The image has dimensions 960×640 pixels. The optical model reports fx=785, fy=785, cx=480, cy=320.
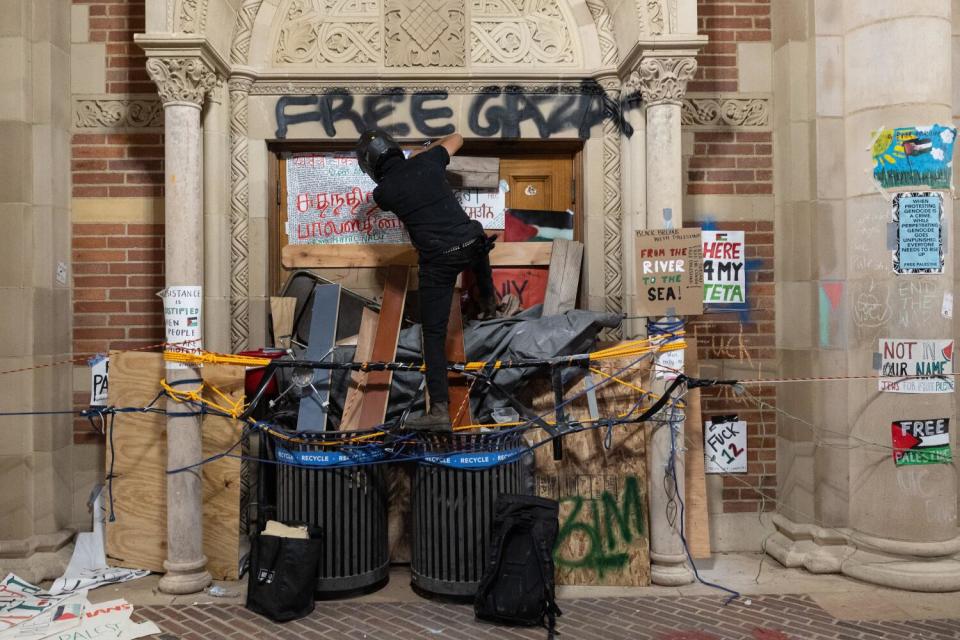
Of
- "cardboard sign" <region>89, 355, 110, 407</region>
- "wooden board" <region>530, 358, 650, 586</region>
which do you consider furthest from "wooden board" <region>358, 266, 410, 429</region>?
"cardboard sign" <region>89, 355, 110, 407</region>

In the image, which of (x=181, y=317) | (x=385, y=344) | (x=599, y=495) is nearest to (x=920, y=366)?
(x=599, y=495)

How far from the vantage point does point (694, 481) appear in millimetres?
5586

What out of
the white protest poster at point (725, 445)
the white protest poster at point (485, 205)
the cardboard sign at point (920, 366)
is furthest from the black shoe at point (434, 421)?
the cardboard sign at point (920, 366)

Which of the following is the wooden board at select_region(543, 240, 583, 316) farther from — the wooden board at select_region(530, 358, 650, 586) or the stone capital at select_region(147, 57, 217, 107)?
the stone capital at select_region(147, 57, 217, 107)

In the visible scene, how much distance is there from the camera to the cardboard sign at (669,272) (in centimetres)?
516

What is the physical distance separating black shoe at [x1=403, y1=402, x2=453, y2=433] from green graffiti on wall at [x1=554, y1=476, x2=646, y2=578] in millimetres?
1043

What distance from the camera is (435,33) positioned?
6.09 meters

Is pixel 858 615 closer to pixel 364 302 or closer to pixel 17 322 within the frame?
pixel 364 302

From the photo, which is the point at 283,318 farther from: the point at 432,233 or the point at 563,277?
the point at 563,277

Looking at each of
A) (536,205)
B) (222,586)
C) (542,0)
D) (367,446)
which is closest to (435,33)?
(542,0)

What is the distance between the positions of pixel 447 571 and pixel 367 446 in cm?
93

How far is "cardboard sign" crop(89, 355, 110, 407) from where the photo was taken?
5.90 meters

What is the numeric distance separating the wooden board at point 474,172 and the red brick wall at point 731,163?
4.96 ft

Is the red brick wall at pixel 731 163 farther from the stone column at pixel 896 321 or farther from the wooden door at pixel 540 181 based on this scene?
the wooden door at pixel 540 181
